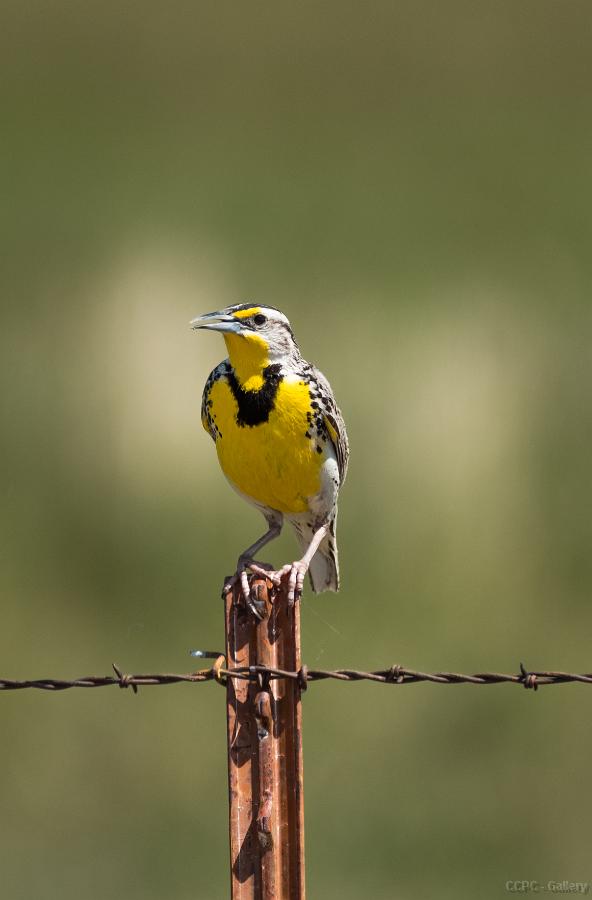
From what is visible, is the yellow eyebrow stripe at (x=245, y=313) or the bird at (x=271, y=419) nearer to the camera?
the bird at (x=271, y=419)

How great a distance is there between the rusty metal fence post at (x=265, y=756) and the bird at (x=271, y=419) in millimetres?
846

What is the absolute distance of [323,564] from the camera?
4406mm

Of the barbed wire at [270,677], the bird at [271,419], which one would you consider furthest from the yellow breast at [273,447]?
the barbed wire at [270,677]

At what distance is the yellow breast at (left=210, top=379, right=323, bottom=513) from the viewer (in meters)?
3.79

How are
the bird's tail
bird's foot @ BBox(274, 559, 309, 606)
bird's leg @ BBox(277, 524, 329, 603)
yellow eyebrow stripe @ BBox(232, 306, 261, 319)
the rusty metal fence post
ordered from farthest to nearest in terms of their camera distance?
the bird's tail, yellow eyebrow stripe @ BBox(232, 306, 261, 319), bird's foot @ BBox(274, 559, 309, 606), bird's leg @ BBox(277, 524, 329, 603), the rusty metal fence post

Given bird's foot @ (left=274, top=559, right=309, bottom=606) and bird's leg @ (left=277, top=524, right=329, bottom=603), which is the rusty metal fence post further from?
bird's foot @ (left=274, top=559, right=309, bottom=606)

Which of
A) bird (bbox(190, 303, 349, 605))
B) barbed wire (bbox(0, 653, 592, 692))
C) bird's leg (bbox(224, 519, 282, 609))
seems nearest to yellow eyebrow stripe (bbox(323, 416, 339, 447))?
bird (bbox(190, 303, 349, 605))

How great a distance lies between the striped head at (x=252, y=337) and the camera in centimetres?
388

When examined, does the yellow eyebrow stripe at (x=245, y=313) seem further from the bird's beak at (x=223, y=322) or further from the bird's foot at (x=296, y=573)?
the bird's foot at (x=296, y=573)

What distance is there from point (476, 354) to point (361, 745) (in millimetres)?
2710

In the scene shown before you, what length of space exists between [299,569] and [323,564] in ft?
2.72

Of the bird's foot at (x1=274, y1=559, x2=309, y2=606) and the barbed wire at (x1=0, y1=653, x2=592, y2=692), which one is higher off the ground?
the bird's foot at (x1=274, y1=559, x2=309, y2=606)

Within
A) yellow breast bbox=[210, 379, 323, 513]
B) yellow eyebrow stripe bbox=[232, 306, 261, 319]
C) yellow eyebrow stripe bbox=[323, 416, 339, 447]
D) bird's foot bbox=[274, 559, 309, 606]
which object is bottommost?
bird's foot bbox=[274, 559, 309, 606]

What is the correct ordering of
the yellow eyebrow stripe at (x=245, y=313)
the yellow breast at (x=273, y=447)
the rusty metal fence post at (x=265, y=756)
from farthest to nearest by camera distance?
the yellow eyebrow stripe at (x=245, y=313) < the yellow breast at (x=273, y=447) < the rusty metal fence post at (x=265, y=756)
